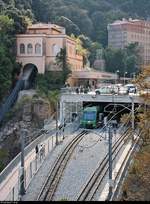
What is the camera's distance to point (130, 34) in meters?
144

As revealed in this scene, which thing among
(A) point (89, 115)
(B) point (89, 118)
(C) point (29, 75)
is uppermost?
(C) point (29, 75)

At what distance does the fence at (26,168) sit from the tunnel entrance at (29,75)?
22338mm

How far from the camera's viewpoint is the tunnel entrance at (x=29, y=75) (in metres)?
69.9

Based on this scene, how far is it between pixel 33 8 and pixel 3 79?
46742mm

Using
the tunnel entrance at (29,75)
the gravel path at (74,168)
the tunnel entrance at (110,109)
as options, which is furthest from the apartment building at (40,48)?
the gravel path at (74,168)

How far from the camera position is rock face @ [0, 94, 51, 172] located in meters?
56.3

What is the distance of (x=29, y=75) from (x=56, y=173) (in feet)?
117

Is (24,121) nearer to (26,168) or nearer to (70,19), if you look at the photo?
(26,168)

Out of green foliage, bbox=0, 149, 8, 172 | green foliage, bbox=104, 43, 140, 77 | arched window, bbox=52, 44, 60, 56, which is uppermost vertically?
arched window, bbox=52, 44, 60, 56

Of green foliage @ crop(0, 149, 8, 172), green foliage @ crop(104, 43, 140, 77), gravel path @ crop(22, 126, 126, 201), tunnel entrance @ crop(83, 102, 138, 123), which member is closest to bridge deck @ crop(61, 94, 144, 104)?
tunnel entrance @ crop(83, 102, 138, 123)

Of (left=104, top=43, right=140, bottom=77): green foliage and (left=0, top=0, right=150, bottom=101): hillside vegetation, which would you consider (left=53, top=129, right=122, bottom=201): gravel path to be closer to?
(left=0, top=0, right=150, bottom=101): hillside vegetation

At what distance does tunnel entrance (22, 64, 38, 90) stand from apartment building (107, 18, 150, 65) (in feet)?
220

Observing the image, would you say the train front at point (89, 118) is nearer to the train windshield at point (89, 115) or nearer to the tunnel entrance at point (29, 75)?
the train windshield at point (89, 115)

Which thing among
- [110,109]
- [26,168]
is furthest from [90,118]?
[26,168]
